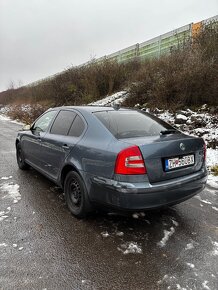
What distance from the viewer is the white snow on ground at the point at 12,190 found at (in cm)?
452

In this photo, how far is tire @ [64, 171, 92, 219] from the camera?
3521mm

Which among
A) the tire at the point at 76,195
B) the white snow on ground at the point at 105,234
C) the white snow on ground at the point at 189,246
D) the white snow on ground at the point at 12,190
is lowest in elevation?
the white snow on ground at the point at 189,246

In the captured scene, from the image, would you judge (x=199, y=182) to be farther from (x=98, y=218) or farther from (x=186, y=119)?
(x=186, y=119)

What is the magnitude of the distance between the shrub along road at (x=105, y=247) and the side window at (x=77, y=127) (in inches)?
47.3

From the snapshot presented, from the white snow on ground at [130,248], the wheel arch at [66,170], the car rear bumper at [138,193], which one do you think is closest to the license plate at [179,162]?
the car rear bumper at [138,193]

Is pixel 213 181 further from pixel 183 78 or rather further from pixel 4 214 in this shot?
pixel 183 78

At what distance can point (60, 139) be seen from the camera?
164 inches

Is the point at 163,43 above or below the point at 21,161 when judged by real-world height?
above

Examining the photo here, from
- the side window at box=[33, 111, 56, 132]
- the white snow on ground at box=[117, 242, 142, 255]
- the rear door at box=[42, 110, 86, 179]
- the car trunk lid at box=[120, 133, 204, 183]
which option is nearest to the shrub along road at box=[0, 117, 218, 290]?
the white snow on ground at box=[117, 242, 142, 255]

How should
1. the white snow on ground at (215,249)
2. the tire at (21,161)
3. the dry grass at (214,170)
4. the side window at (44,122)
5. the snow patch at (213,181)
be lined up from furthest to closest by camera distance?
the tire at (21,161), the dry grass at (214,170), the snow patch at (213,181), the side window at (44,122), the white snow on ground at (215,249)

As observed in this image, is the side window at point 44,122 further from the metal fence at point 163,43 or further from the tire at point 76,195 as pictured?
the metal fence at point 163,43

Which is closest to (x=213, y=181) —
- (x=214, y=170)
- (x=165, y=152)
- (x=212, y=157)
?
(x=214, y=170)

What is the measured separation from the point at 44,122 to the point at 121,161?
262 cm

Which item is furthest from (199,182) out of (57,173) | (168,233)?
(57,173)
